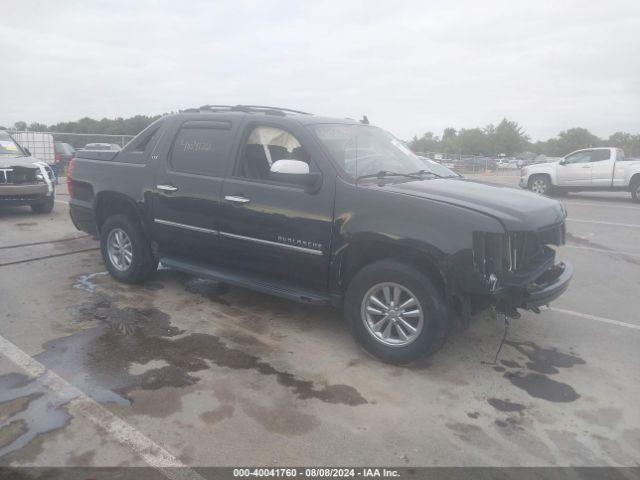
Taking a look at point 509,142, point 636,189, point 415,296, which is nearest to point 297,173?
point 415,296

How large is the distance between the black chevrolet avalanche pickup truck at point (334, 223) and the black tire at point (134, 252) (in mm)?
17

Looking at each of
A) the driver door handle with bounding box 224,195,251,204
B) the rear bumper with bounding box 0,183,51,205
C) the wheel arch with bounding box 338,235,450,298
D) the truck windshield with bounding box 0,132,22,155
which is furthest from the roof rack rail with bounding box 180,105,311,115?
the truck windshield with bounding box 0,132,22,155

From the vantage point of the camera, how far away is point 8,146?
1077cm

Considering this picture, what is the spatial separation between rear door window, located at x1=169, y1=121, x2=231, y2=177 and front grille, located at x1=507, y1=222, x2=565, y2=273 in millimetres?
2689

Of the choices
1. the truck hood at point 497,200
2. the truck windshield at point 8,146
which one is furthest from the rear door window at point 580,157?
the truck windshield at point 8,146

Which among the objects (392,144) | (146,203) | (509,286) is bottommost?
(509,286)

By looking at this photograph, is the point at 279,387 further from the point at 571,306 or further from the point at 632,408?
the point at 571,306

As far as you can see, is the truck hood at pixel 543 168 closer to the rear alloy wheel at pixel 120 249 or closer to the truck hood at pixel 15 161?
the truck hood at pixel 15 161

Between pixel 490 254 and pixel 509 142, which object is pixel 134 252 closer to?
pixel 490 254

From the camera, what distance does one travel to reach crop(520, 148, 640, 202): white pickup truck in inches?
652

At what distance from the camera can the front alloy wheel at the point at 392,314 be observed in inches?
154

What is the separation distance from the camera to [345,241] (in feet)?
13.5

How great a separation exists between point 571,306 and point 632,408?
7.42ft

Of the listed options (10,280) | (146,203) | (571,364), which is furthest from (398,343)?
(10,280)
